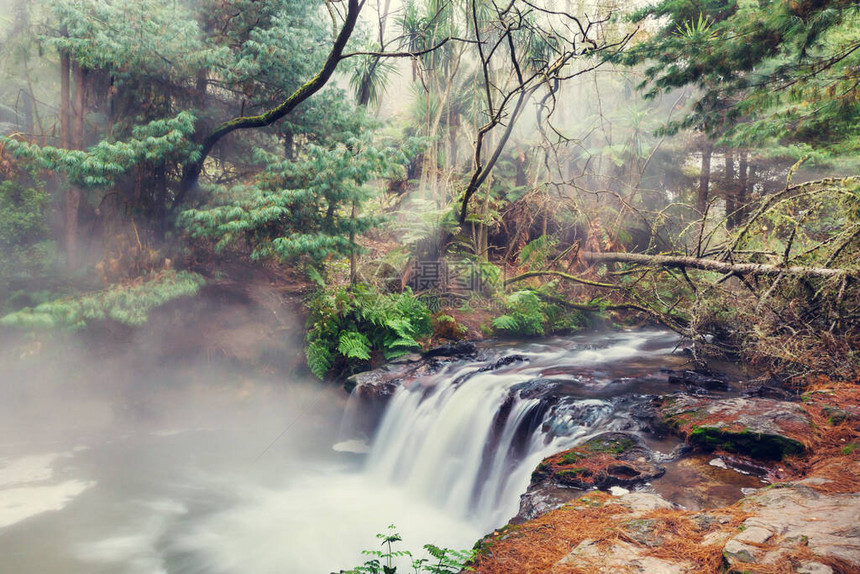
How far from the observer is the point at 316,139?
10164 millimetres

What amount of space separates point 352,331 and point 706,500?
6.92 m

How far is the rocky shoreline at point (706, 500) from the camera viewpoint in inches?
120

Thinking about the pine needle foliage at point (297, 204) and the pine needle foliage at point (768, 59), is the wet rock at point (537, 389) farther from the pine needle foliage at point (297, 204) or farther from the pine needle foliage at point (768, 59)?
the pine needle foliage at point (768, 59)

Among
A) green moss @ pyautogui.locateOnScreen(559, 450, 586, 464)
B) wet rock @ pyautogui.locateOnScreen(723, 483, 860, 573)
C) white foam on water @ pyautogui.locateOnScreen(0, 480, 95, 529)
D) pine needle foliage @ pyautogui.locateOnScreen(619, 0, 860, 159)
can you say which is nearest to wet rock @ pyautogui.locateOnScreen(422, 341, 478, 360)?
green moss @ pyautogui.locateOnScreen(559, 450, 586, 464)

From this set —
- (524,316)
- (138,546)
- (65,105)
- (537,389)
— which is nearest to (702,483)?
(537,389)

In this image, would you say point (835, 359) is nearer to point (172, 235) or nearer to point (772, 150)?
point (772, 150)

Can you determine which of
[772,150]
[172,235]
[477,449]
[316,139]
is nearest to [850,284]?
[477,449]

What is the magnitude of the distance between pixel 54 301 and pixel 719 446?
10123mm

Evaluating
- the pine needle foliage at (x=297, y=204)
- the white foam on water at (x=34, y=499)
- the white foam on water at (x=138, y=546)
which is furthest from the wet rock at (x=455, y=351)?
the white foam on water at (x=34, y=499)

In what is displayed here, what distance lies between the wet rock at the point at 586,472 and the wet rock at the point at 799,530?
1137 millimetres

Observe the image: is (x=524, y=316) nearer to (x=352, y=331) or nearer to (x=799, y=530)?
(x=352, y=331)

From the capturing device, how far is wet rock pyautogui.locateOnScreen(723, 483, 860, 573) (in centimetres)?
279

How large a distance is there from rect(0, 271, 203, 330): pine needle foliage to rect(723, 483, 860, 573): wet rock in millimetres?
8733

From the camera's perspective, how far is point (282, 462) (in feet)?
29.1
